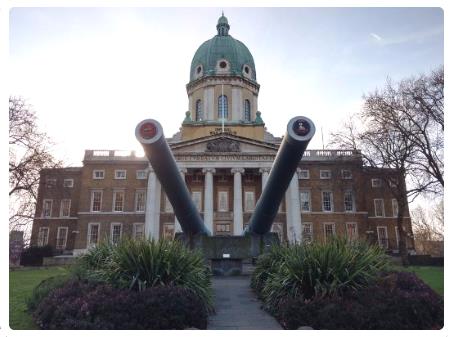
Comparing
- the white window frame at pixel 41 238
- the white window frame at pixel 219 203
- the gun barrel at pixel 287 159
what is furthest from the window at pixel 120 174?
the gun barrel at pixel 287 159

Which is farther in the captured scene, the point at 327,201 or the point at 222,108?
the point at 222,108

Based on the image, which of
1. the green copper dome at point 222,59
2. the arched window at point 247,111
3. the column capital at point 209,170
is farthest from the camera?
the green copper dome at point 222,59

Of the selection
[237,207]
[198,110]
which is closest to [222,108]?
[198,110]

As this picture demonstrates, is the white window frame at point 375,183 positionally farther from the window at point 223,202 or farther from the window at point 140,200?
the window at point 140,200

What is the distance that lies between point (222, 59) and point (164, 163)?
4438cm

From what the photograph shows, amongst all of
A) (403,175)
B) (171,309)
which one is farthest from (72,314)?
(403,175)

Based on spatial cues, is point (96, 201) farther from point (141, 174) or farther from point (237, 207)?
point (237, 207)

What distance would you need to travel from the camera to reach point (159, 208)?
40688mm

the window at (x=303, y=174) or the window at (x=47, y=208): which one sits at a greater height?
the window at (x=303, y=174)

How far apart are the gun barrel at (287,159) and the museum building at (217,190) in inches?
1188

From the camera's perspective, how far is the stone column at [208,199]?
37494 mm

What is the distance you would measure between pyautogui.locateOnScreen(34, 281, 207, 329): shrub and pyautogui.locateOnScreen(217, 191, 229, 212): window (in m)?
36.1

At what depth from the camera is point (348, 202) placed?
1732 inches

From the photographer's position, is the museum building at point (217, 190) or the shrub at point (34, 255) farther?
the museum building at point (217, 190)
